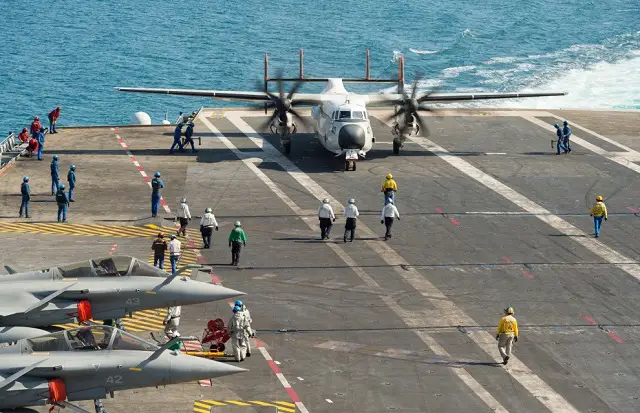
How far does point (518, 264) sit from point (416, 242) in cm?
459

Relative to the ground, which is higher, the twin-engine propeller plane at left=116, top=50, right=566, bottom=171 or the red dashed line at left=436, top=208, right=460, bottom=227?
the twin-engine propeller plane at left=116, top=50, right=566, bottom=171

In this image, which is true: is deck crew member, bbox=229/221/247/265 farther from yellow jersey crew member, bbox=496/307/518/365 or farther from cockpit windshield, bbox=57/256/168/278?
yellow jersey crew member, bbox=496/307/518/365

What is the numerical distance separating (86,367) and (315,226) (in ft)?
72.3

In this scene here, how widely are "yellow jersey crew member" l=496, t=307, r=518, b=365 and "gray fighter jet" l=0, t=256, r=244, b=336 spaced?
7.66 meters

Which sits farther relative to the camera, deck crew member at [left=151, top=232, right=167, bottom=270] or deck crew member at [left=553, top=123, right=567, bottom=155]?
deck crew member at [left=553, top=123, right=567, bottom=155]

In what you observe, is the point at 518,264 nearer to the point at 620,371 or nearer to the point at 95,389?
the point at 620,371

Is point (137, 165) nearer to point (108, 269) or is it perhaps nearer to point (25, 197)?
point (25, 197)

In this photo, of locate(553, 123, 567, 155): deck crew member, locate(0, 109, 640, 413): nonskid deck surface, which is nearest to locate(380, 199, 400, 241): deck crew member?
locate(0, 109, 640, 413): nonskid deck surface

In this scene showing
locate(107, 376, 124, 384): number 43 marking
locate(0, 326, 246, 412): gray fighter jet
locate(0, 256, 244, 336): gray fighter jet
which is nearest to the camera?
locate(0, 326, 246, 412): gray fighter jet

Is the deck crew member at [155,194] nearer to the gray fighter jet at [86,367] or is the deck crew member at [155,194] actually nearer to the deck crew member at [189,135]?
the deck crew member at [189,135]

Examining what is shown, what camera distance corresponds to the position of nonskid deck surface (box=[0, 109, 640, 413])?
3136 cm

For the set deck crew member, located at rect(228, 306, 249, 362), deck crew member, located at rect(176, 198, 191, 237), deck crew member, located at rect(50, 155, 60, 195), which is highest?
deck crew member, located at rect(50, 155, 60, 195)

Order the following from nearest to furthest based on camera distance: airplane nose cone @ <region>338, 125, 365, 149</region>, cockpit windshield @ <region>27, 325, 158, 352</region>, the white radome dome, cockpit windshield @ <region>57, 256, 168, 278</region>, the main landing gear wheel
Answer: cockpit windshield @ <region>27, 325, 158, 352</region> → cockpit windshield @ <region>57, 256, 168, 278</region> → airplane nose cone @ <region>338, 125, 365, 149</region> → the main landing gear wheel → the white radome dome

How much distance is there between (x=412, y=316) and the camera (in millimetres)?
36938
